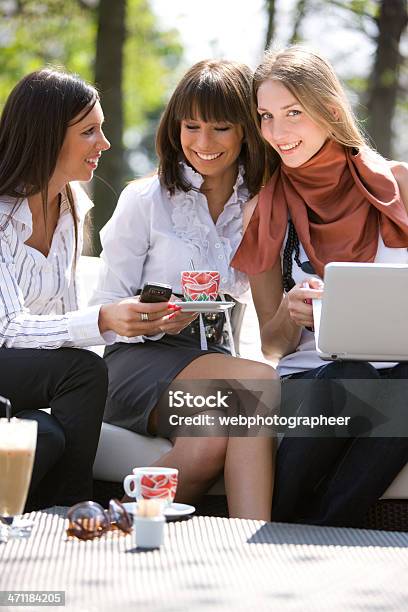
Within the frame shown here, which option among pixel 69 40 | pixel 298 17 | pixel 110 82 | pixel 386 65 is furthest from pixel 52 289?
pixel 69 40

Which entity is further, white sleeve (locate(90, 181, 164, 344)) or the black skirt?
white sleeve (locate(90, 181, 164, 344))

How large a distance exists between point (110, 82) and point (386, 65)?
2.78 m

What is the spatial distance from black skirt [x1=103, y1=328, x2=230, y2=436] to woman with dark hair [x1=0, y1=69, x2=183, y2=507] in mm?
200

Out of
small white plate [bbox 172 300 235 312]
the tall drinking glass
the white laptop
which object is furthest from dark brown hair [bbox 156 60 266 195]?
the tall drinking glass

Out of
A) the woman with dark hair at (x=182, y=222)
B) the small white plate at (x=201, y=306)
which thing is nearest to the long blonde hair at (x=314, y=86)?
the woman with dark hair at (x=182, y=222)

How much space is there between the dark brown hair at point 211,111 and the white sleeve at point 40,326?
68cm

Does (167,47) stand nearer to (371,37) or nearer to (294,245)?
(371,37)

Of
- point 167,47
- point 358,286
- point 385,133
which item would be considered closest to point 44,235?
point 358,286

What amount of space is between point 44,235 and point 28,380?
1.84ft

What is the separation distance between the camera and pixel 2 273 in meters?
3.25

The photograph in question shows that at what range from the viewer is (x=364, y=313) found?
2.84m

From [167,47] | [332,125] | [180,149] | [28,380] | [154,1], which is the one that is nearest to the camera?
[28,380]

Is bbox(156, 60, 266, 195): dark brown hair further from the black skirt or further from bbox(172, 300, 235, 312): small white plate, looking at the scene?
bbox(172, 300, 235, 312): small white plate

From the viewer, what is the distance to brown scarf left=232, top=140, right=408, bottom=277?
3.51 metres
